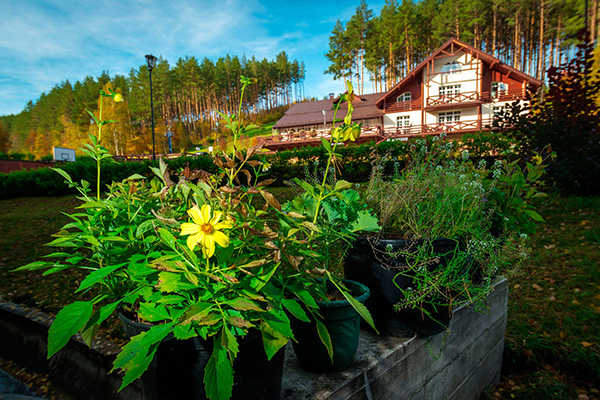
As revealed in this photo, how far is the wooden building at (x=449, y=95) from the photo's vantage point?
20.7m

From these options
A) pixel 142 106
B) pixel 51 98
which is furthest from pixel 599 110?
pixel 51 98

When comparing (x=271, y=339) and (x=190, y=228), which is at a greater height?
(x=190, y=228)

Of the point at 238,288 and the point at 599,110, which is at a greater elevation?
the point at 599,110

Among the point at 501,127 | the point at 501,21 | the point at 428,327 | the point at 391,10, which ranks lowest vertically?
the point at 428,327

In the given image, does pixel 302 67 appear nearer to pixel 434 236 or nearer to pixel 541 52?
pixel 541 52

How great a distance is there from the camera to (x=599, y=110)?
5.08 m

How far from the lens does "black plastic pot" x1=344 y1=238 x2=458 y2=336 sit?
1377mm

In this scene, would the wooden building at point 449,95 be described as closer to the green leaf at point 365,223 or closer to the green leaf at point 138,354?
the green leaf at point 365,223

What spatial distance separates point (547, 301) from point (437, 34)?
3476 cm

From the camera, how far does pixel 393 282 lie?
1.39 meters

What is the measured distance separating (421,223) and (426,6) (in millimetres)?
39107

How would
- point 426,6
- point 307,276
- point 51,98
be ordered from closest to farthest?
point 307,276
point 426,6
point 51,98

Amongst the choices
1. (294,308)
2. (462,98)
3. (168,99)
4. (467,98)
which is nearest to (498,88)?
(467,98)

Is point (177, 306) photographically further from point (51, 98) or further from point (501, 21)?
point (51, 98)
